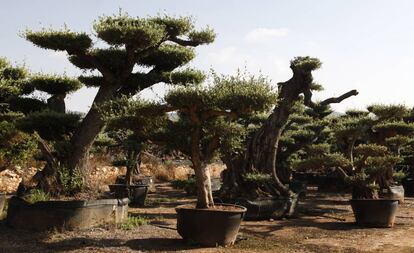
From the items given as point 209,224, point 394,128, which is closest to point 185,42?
point 209,224

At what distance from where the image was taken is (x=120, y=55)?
8.09 meters

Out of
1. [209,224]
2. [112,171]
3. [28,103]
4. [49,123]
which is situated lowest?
[209,224]

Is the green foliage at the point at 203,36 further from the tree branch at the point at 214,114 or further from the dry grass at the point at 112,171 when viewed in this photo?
the dry grass at the point at 112,171

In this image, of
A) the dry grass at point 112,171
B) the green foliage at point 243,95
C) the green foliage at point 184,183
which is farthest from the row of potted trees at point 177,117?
the dry grass at point 112,171

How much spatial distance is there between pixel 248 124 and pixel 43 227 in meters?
7.01

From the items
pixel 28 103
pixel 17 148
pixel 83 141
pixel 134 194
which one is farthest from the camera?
pixel 134 194

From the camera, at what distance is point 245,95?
18.8 feet

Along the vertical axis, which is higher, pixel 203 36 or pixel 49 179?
pixel 203 36

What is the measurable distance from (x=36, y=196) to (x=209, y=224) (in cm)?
282

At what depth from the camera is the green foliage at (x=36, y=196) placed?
23.2ft

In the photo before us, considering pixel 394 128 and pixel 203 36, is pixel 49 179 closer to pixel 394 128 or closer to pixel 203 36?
pixel 203 36

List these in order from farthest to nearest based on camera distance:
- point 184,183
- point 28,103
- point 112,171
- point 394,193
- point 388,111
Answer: point 112,171
point 184,183
point 394,193
point 388,111
point 28,103

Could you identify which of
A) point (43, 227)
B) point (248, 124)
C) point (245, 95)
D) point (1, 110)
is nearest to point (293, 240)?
point (245, 95)

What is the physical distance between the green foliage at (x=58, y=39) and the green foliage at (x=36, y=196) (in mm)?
2287
